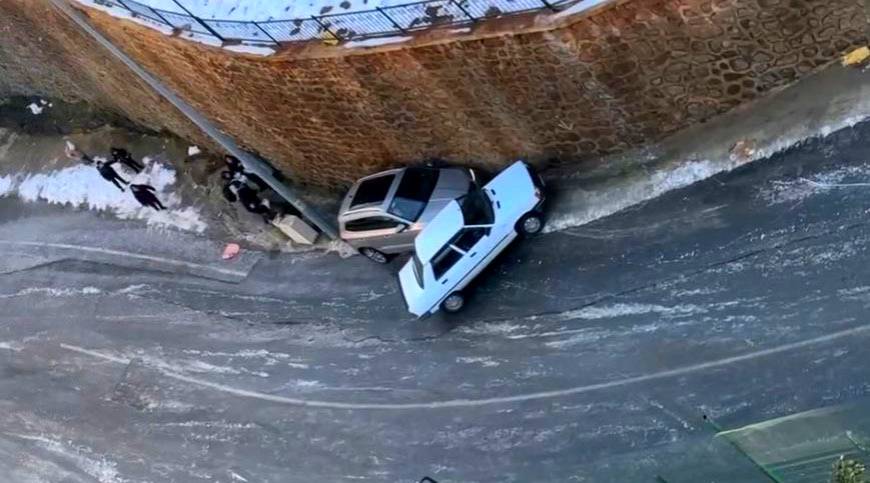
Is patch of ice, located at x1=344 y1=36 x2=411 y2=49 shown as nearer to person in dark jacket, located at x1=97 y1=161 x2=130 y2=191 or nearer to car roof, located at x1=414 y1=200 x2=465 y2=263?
car roof, located at x1=414 y1=200 x2=465 y2=263

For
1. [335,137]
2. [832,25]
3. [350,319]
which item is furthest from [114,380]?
[832,25]

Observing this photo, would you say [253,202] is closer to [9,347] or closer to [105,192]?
[105,192]

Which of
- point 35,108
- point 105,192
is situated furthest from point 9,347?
point 35,108

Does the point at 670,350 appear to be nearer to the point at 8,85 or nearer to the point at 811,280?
the point at 811,280

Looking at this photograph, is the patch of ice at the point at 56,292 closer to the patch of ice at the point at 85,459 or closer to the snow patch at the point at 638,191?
the patch of ice at the point at 85,459

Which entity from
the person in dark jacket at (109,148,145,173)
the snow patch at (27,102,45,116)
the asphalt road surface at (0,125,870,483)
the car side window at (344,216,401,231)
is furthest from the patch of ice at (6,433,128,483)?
the snow patch at (27,102,45,116)
